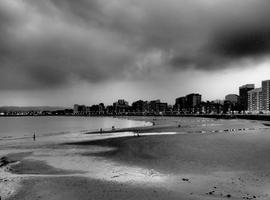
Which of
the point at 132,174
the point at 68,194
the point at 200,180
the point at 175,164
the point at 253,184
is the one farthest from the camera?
the point at 175,164

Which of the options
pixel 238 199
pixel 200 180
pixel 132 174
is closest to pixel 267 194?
pixel 238 199

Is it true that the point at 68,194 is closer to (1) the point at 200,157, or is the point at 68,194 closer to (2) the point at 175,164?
(2) the point at 175,164

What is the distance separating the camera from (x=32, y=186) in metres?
15.4

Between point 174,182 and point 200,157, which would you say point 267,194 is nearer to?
point 174,182

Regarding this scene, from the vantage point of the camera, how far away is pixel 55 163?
23672 millimetres

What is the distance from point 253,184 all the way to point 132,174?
7.68 m

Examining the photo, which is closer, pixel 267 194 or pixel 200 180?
pixel 267 194

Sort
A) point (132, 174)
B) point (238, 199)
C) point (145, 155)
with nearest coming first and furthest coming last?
point (238, 199) → point (132, 174) → point (145, 155)

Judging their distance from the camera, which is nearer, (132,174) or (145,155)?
(132,174)

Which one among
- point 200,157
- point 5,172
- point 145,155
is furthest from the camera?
point 145,155

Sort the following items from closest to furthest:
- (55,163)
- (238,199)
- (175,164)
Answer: (238,199)
(175,164)
(55,163)

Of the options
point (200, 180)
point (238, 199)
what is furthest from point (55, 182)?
point (238, 199)

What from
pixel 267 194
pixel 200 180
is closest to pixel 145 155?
pixel 200 180

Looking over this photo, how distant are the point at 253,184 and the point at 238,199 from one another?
134 inches
